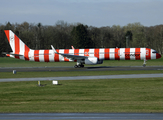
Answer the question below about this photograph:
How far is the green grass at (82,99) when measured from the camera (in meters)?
14.9

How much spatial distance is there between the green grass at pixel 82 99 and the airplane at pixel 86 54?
25.9m

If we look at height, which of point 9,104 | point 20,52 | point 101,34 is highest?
point 101,34

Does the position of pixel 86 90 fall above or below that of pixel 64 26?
below

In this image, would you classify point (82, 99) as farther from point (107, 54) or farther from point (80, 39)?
point (80, 39)

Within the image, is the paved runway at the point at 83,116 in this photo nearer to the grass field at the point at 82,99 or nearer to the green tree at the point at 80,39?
the grass field at the point at 82,99

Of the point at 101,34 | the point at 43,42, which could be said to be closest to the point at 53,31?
the point at 43,42

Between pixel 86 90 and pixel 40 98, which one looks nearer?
pixel 40 98

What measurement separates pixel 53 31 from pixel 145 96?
5170 inches

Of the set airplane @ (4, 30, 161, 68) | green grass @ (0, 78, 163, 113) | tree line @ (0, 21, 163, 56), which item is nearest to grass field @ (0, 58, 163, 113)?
green grass @ (0, 78, 163, 113)

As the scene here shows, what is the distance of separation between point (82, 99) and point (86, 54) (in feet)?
107

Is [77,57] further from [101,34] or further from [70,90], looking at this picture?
[101,34]

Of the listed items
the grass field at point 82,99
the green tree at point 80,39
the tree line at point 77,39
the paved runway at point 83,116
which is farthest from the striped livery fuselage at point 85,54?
the green tree at point 80,39

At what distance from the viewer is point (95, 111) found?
46.4 ft

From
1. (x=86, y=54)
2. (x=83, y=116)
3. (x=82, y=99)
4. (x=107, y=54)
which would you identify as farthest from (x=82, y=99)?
(x=86, y=54)
